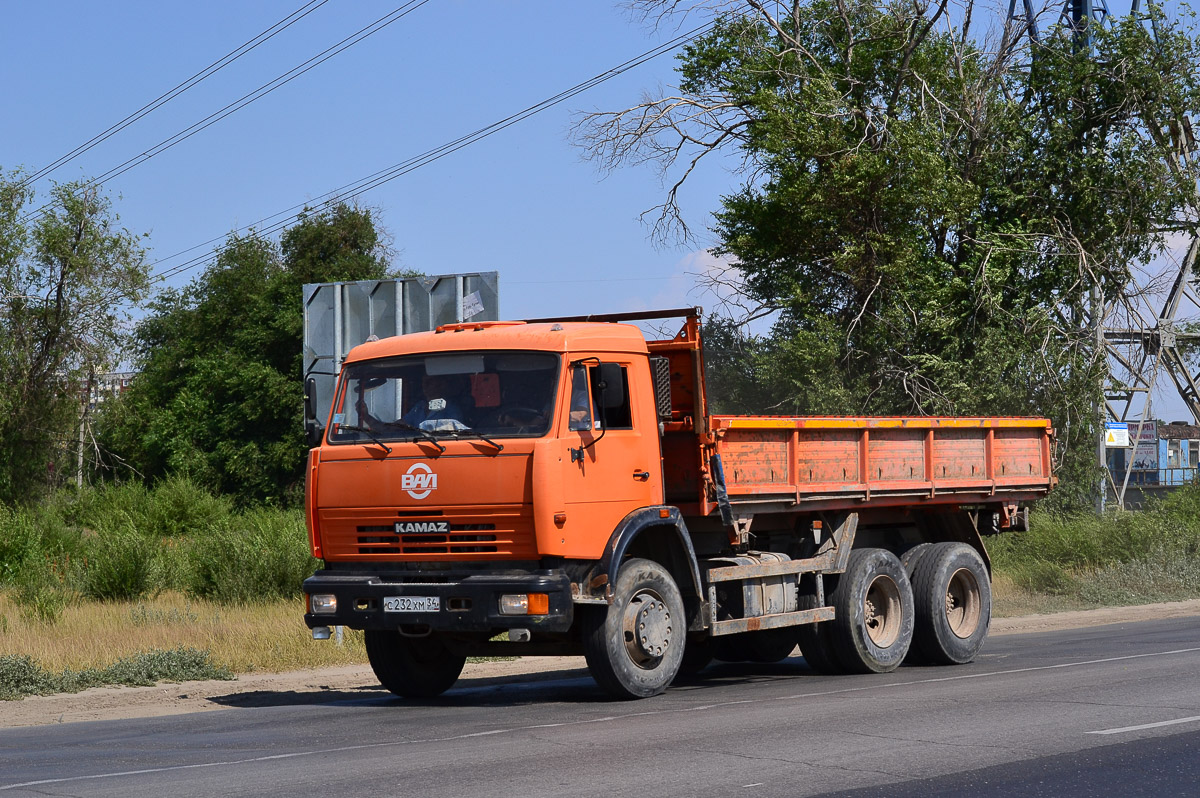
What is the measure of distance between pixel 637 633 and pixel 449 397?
239 cm

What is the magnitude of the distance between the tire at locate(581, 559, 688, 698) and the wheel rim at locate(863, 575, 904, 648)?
319cm

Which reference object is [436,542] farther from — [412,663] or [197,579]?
[197,579]

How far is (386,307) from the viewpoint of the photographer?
14367 millimetres

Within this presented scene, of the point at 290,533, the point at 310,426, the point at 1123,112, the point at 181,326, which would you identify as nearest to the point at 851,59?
the point at 1123,112

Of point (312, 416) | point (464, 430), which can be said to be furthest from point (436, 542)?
point (312, 416)

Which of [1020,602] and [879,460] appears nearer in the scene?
[879,460]

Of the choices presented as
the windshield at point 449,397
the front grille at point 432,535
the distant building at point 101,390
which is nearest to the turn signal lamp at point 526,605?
the front grille at point 432,535

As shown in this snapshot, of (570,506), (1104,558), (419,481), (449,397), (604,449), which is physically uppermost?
(449,397)

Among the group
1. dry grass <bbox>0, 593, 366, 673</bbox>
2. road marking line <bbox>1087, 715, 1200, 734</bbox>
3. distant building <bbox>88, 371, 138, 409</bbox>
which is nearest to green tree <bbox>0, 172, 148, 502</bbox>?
distant building <bbox>88, 371, 138, 409</bbox>

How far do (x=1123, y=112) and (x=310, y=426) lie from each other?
22.4 m

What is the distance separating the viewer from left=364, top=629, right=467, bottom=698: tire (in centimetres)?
Result: 1160

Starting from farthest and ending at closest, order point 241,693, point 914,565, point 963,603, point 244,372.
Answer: point 244,372
point 963,603
point 914,565
point 241,693

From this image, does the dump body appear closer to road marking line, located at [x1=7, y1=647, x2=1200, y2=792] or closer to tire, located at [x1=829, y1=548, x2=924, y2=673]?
tire, located at [x1=829, y1=548, x2=924, y2=673]

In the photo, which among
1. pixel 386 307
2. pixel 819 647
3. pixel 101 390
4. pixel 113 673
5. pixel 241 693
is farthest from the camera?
pixel 101 390
